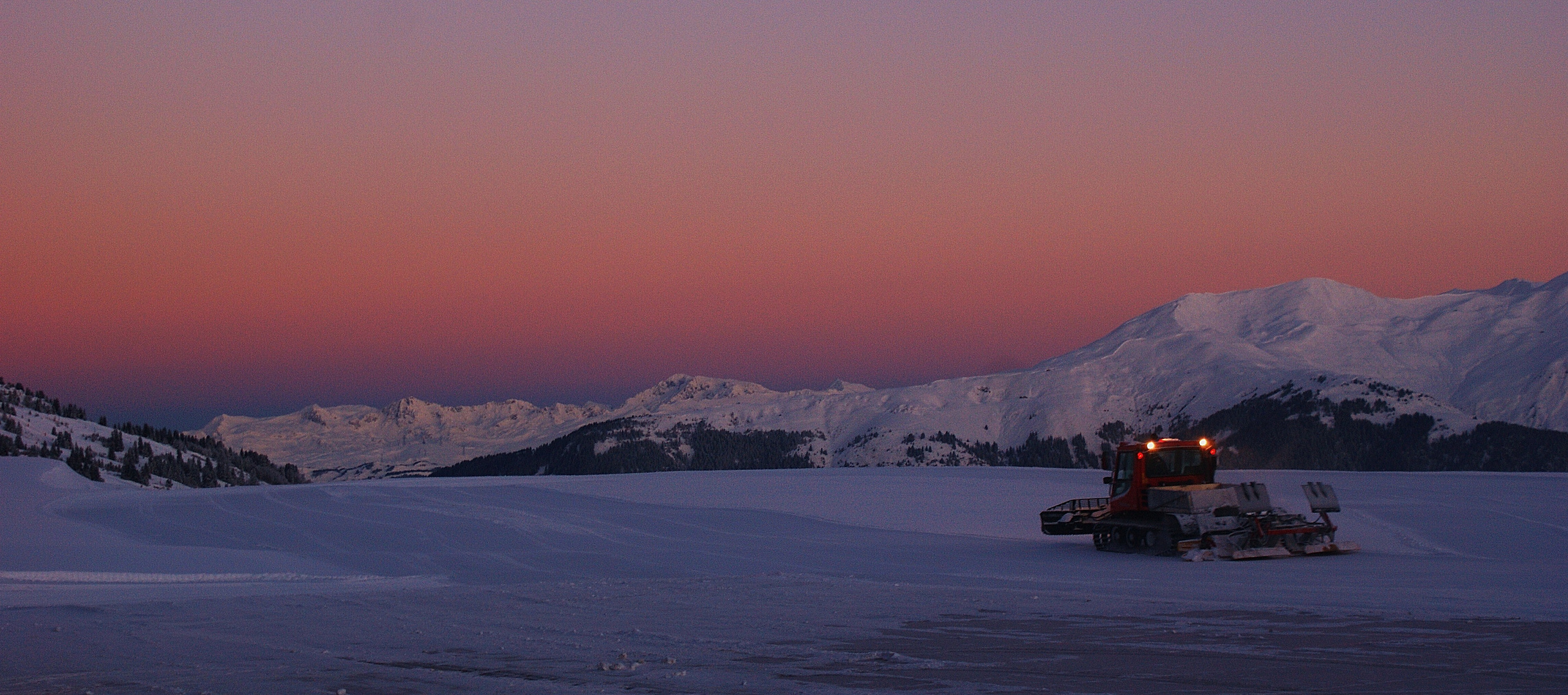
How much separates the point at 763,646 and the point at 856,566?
8.75m

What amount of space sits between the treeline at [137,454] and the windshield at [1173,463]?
2022 inches

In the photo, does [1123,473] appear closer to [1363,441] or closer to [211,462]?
[211,462]

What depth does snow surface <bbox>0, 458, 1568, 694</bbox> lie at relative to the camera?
9781 millimetres

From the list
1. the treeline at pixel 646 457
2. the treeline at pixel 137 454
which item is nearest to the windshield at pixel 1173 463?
the treeline at pixel 137 454

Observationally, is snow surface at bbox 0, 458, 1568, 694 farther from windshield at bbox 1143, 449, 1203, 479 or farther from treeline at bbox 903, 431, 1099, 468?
treeline at bbox 903, 431, 1099, 468

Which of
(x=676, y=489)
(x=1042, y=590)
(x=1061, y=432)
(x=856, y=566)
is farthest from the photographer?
(x=1061, y=432)

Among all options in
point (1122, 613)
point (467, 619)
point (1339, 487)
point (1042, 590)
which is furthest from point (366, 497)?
point (1339, 487)

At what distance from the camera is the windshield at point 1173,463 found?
22.0 m

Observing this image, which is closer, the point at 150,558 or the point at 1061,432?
the point at 150,558

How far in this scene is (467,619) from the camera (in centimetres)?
1371

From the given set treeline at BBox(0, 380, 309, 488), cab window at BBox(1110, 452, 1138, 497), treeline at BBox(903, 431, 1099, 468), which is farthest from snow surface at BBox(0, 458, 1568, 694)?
treeline at BBox(903, 431, 1099, 468)

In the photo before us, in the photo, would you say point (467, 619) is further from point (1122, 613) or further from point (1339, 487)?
point (1339, 487)

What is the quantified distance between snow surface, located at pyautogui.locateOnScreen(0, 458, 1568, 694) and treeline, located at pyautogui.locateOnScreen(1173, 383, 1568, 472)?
71.0m

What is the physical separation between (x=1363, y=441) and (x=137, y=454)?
116 m
